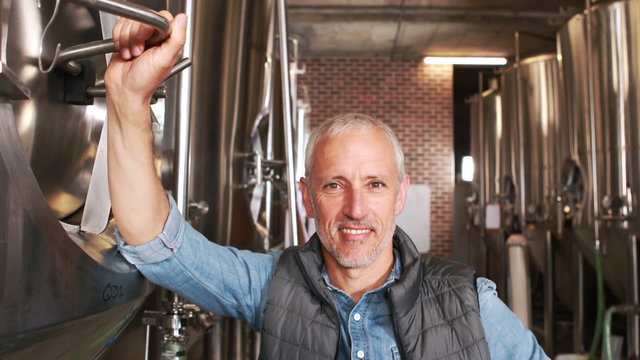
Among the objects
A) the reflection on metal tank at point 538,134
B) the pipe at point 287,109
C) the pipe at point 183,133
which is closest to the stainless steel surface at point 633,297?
the reflection on metal tank at point 538,134

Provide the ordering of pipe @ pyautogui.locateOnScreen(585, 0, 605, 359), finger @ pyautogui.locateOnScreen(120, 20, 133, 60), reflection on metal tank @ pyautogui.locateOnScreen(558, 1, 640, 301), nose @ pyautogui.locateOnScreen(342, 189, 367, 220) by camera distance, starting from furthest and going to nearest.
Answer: pipe @ pyautogui.locateOnScreen(585, 0, 605, 359)
reflection on metal tank @ pyautogui.locateOnScreen(558, 1, 640, 301)
nose @ pyautogui.locateOnScreen(342, 189, 367, 220)
finger @ pyautogui.locateOnScreen(120, 20, 133, 60)

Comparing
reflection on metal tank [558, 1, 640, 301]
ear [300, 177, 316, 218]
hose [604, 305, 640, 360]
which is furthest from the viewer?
reflection on metal tank [558, 1, 640, 301]

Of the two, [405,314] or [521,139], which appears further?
[521,139]

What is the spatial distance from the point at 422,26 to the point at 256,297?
6.51 meters

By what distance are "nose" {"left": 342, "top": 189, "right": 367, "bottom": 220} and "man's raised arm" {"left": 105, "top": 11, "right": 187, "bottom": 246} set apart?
1.28ft

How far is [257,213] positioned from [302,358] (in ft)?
4.04

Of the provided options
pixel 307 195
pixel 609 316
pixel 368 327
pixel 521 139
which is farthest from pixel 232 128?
pixel 521 139

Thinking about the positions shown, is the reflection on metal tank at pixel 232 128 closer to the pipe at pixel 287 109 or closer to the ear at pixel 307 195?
Result: the pipe at pixel 287 109

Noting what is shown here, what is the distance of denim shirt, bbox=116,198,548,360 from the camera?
3.77ft

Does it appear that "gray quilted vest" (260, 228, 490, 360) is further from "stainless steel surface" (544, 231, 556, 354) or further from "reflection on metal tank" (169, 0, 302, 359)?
"stainless steel surface" (544, 231, 556, 354)

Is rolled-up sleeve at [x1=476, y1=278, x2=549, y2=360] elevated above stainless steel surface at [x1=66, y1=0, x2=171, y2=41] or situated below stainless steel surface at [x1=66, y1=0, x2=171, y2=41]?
below

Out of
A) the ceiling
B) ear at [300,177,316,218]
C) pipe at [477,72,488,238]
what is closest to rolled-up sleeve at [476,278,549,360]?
ear at [300,177,316,218]

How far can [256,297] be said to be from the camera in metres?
1.34

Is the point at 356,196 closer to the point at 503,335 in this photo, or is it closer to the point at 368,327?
the point at 368,327
